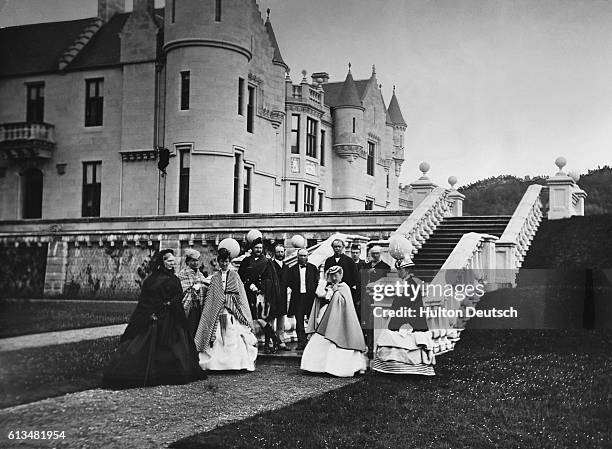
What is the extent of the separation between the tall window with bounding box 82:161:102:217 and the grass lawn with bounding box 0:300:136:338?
1.41m

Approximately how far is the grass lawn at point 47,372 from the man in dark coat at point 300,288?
3107 millimetres

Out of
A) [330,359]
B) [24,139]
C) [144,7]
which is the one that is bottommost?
[330,359]

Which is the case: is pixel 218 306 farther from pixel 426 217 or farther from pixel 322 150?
pixel 322 150

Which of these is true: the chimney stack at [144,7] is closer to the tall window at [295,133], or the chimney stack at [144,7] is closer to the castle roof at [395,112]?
the castle roof at [395,112]

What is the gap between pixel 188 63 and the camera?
16.8 metres

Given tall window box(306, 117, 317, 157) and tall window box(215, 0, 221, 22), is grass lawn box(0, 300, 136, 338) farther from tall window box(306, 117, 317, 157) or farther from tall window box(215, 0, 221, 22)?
tall window box(215, 0, 221, 22)

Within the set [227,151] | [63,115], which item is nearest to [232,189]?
[227,151]

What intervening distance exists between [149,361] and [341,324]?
235cm

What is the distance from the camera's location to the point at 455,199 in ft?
59.8

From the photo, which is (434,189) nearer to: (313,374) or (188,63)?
(188,63)

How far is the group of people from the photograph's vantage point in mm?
7883

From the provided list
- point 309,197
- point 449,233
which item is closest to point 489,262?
point 449,233

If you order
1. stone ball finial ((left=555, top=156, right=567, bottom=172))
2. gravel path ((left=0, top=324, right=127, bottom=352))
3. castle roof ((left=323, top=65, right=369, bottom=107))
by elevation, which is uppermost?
castle roof ((left=323, top=65, right=369, bottom=107))

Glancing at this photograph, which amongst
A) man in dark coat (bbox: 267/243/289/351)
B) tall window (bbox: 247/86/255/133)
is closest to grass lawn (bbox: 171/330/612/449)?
man in dark coat (bbox: 267/243/289/351)
